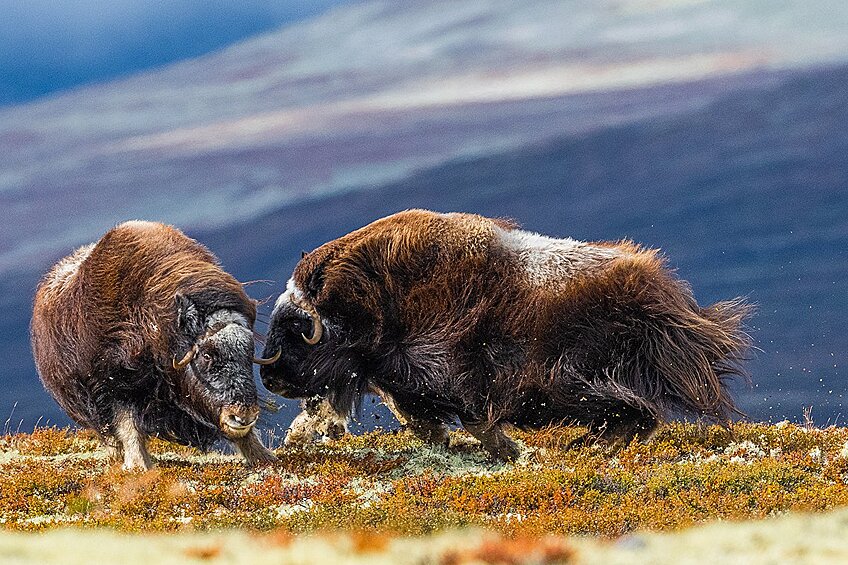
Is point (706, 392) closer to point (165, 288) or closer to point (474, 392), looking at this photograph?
point (474, 392)

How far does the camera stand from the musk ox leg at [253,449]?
7.74m

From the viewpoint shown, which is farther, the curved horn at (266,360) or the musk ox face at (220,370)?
the curved horn at (266,360)

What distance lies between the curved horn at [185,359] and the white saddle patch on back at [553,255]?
228 cm

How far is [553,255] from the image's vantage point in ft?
26.0

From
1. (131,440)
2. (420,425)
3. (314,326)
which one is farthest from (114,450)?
(420,425)

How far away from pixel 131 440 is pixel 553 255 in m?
3.21

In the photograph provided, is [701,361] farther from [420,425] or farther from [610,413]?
[420,425]

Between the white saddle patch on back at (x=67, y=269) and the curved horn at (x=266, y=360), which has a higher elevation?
the white saddle patch on back at (x=67, y=269)

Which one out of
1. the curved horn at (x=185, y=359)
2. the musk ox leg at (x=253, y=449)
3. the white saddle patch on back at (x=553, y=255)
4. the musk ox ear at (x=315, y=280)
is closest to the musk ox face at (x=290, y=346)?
the musk ox ear at (x=315, y=280)

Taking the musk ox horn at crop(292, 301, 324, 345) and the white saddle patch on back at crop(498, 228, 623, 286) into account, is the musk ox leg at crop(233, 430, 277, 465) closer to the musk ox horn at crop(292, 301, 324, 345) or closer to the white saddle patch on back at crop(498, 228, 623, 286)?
the musk ox horn at crop(292, 301, 324, 345)

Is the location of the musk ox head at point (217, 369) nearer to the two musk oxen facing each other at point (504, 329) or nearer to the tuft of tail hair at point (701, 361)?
the two musk oxen facing each other at point (504, 329)

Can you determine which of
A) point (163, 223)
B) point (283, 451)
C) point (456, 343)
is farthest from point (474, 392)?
point (163, 223)

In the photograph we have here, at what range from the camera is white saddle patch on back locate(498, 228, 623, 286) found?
782 centimetres

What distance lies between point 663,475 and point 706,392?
1427 mm
